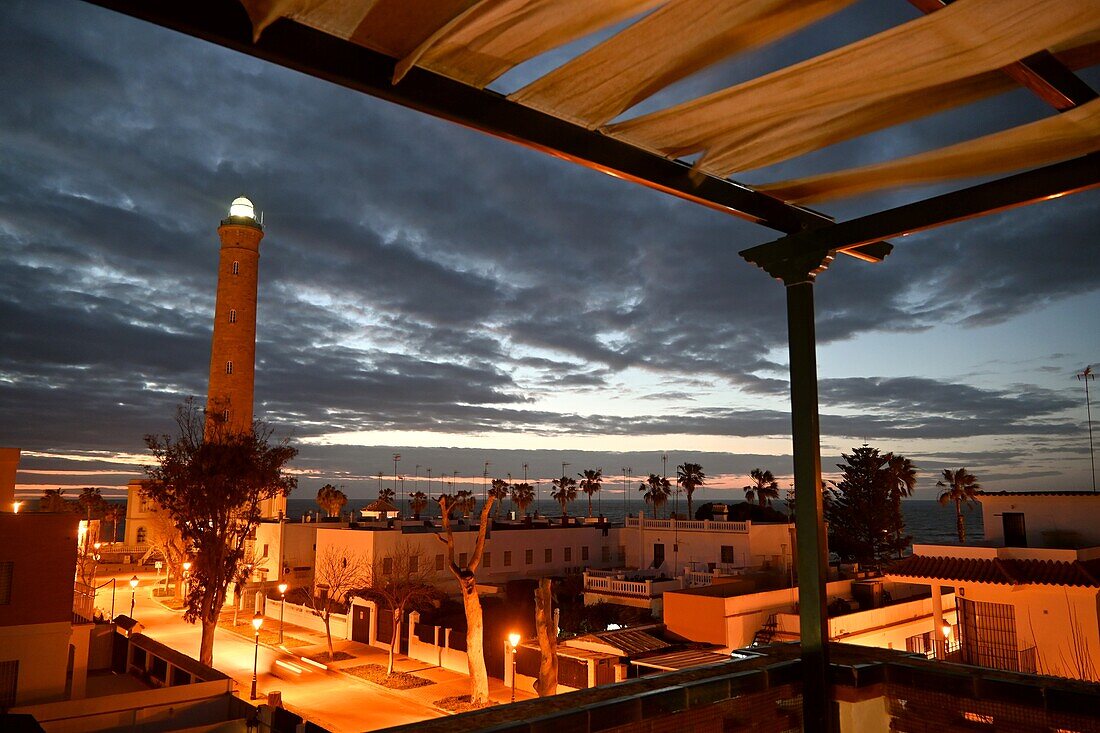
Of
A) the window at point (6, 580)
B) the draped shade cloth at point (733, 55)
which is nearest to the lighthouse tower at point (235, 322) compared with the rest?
the window at point (6, 580)

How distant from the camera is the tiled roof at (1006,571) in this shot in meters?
12.3

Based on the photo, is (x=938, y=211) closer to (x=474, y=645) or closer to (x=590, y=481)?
(x=474, y=645)

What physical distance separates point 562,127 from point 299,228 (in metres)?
37.0

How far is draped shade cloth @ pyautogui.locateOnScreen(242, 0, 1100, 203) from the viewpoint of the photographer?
2.05 meters

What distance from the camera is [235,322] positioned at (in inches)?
1443

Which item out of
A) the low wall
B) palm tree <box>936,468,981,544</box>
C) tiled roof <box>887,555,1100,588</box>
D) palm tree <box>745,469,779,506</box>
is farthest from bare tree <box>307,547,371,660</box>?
palm tree <box>936,468,981,544</box>

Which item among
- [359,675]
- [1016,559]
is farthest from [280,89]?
[1016,559]

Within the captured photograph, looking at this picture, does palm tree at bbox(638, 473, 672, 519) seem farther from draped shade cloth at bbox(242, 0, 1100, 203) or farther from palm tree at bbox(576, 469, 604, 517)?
draped shade cloth at bbox(242, 0, 1100, 203)

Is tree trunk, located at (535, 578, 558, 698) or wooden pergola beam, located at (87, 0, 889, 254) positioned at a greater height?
wooden pergola beam, located at (87, 0, 889, 254)

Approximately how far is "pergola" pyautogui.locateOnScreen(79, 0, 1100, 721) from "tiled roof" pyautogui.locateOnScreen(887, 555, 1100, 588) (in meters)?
12.0

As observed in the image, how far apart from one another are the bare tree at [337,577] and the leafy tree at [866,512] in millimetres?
30427

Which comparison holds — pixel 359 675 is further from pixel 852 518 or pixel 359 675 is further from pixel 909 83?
pixel 852 518

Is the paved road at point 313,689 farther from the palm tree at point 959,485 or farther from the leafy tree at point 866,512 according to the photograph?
the palm tree at point 959,485

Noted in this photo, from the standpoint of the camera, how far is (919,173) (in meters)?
3.34
